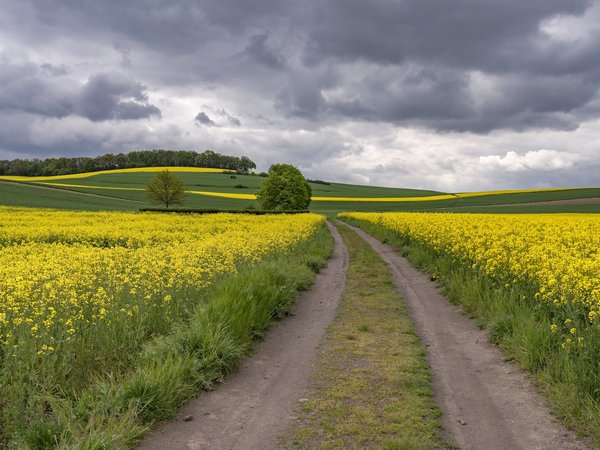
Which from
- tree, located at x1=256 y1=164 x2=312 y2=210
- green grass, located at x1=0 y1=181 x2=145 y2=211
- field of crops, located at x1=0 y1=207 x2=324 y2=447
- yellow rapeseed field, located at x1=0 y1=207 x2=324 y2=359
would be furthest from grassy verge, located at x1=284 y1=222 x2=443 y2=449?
tree, located at x1=256 y1=164 x2=312 y2=210

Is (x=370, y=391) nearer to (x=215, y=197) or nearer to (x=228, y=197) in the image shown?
(x=215, y=197)

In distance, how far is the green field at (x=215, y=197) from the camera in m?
70.3

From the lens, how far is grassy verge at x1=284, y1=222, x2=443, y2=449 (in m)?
4.77

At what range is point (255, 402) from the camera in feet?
A: 18.9

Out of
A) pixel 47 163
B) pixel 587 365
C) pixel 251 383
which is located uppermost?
pixel 47 163

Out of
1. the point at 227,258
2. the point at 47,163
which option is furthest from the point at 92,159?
the point at 227,258

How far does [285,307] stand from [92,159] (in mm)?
163785

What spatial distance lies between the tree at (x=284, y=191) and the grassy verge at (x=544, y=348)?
219ft

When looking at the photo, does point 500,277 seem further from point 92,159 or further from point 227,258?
point 92,159

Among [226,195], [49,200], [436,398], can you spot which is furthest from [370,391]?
[226,195]

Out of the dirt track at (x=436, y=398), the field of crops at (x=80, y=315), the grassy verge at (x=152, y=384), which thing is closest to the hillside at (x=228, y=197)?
the field of crops at (x=80, y=315)

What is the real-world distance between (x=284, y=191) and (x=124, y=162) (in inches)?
4057

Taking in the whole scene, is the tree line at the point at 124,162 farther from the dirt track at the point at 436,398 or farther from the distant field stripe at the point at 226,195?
the dirt track at the point at 436,398

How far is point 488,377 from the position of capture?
262 inches
